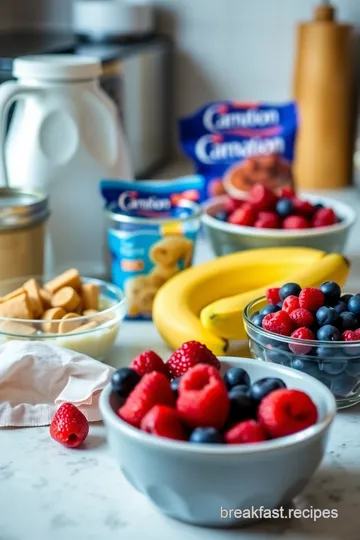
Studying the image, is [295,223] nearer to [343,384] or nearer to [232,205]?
[232,205]

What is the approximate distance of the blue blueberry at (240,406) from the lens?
0.64m

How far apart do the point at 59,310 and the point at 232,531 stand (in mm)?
389

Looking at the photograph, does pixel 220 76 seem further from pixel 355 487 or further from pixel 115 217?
pixel 355 487

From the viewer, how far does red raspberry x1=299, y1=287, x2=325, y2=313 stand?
837 millimetres

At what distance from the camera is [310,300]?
837 millimetres

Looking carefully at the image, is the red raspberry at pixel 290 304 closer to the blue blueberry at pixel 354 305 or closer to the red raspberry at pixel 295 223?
the blue blueberry at pixel 354 305

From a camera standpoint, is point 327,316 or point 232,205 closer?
point 327,316

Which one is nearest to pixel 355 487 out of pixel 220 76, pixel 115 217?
pixel 115 217

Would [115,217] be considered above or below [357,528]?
above

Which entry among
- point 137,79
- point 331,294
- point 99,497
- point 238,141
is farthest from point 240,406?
point 137,79

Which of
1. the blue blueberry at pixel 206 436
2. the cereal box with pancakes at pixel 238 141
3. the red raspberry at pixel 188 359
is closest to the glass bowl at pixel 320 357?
the red raspberry at pixel 188 359

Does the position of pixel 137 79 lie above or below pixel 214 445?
above

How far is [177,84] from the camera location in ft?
6.96

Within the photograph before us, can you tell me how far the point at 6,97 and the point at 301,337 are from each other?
54 cm
